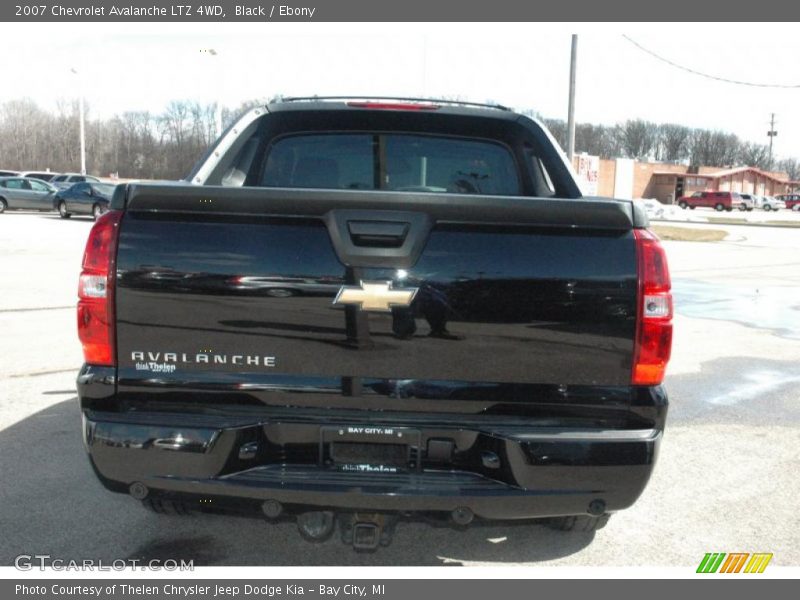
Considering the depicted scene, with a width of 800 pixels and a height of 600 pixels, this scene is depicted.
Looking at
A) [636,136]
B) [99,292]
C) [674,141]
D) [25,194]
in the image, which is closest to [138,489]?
[99,292]

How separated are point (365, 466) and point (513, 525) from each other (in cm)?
72

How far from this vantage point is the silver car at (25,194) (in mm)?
33312

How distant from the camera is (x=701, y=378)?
23.9 ft

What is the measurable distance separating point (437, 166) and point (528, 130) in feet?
1.79

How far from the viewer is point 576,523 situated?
343 centimetres

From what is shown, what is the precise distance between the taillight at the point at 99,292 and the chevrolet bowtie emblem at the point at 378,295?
0.85m

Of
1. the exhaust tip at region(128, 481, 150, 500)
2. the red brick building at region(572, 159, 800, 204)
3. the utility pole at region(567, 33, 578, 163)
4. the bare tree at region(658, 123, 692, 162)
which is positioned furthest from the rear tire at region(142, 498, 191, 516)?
the bare tree at region(658, 123, 692, 162)

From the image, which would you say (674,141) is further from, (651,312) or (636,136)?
(651,312)

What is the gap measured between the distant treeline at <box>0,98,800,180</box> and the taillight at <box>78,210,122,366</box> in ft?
127

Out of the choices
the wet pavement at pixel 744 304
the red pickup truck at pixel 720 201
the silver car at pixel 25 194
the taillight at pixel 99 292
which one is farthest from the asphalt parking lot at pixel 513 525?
the red pickup truck at pixel 720 201

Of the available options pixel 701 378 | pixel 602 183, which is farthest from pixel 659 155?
pixel 701 378

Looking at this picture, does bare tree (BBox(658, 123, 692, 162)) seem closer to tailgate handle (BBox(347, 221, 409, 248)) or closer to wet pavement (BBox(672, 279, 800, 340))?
wet pavement (BBox(672, 279, 800, 340))

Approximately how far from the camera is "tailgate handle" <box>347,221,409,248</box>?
2.69 metres
